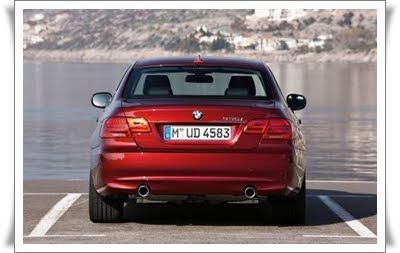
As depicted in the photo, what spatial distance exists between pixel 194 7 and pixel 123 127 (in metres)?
1.30

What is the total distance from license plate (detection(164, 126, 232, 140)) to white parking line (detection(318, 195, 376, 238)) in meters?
1.30

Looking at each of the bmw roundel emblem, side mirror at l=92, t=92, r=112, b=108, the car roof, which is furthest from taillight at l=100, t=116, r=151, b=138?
side mirror at l=92, t=92, r=112, b=108

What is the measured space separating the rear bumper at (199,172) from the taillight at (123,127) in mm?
153

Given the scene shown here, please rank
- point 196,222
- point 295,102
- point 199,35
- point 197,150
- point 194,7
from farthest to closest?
point 199,35, point 295,102, point 196,222, point 197,150, point 194,7

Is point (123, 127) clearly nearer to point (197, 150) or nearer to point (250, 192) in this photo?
point (197, 150)

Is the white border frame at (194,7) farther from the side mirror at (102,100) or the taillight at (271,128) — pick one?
the side mirror at (102,100)

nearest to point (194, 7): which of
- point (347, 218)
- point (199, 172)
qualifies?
point (199, 172)

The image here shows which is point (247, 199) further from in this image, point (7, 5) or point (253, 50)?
point (253, 50)

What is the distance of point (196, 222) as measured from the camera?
11047 millimetres

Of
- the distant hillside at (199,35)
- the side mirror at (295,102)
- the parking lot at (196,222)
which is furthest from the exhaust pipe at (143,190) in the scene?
the distant hillside at (199,35)

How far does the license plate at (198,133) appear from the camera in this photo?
10141 millimetres

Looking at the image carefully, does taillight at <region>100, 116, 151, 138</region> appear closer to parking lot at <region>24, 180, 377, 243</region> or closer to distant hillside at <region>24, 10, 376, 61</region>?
parking lot at <region>24, 180, 377, 243</region>

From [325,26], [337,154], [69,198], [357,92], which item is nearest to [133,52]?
[325,26]

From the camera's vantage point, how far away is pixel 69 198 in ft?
42.0
